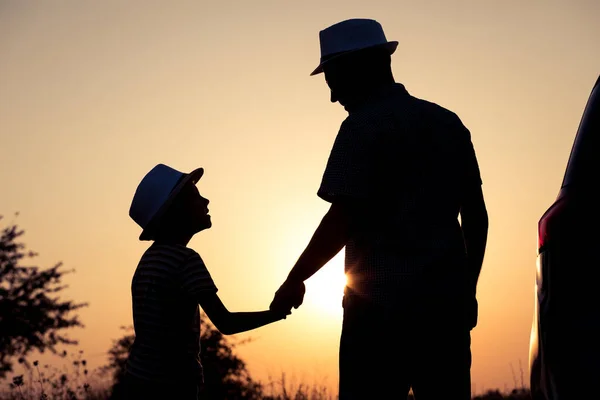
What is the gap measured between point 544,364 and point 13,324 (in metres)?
20.7

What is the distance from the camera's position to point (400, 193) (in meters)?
4.50

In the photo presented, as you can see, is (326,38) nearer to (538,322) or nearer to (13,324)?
(538,322)

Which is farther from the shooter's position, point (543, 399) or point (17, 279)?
point (17, 279)

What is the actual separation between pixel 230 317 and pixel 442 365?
4.18ft

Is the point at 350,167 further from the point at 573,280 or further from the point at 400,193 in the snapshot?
the point at 573,280

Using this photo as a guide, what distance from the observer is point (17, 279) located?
2294cm

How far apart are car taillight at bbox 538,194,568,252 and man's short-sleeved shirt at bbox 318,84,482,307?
0.65 m

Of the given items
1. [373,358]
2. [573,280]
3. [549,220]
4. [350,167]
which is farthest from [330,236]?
[573,280]

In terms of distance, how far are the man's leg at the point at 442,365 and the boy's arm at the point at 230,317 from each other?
3.77 ft

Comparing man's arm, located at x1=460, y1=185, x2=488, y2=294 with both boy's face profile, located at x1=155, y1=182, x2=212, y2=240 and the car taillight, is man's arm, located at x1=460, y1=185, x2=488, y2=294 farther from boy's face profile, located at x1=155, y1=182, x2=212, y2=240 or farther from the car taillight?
boy's face profile, located at x1=155, y1=182, x2=212, y2=240

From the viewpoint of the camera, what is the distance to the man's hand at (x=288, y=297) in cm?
513

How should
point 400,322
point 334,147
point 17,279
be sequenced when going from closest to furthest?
point 400,322
point 334,147
point 17,279

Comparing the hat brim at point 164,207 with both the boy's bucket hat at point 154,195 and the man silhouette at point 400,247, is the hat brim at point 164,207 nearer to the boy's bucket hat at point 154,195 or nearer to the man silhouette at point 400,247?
the boy's bucket hat at point 154,195

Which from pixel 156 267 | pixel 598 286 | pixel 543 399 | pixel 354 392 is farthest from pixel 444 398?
pixel 156 267
